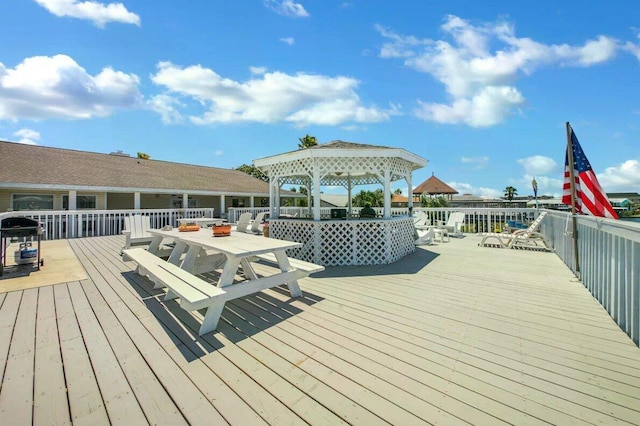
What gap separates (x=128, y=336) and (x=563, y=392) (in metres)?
3.69

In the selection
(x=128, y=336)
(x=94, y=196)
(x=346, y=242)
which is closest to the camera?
(x=128, y=336)

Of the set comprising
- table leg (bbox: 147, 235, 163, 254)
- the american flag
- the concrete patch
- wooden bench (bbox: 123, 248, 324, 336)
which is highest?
the american flag

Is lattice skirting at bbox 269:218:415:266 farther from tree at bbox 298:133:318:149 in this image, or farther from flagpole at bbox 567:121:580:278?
tree at bbox 298:133:318:149

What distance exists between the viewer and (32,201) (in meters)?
12.1

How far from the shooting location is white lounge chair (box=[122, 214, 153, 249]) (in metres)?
6.40

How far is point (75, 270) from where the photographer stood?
5168mm

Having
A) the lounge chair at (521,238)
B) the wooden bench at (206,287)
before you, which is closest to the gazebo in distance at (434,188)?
the lounge chair at (521,238)

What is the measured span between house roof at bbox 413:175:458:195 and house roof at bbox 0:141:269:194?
15.0 m

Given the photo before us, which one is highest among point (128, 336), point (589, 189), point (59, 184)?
point (59, 184)

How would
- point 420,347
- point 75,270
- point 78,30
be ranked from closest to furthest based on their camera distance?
point 420,347
point 75,270
point 78,30

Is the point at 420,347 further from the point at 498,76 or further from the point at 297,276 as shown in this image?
the point at 498,76

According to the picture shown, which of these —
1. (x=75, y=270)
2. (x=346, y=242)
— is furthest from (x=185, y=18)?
(x=346, y=242)

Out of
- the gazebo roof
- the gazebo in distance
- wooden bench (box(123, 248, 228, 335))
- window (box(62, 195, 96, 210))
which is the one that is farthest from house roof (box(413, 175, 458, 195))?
wooden bench (box(123, 248, 228, 335))

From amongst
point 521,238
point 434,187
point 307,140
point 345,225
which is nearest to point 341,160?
point 345,225
